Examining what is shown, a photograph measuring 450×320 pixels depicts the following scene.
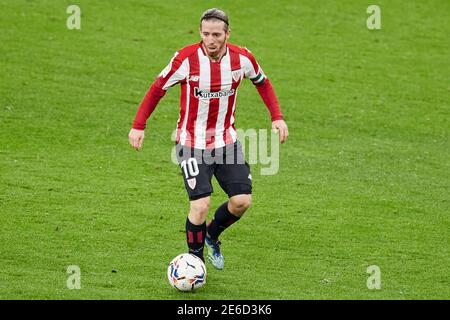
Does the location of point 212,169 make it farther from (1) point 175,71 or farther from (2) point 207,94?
(1) point 175,71

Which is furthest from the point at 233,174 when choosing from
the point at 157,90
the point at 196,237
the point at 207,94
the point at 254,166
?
the point at 254,166

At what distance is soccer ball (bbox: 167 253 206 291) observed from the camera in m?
8.40

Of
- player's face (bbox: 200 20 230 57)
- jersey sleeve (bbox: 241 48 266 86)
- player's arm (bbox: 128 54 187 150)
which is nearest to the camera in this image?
player's face (bbox: 200 20 230 57)

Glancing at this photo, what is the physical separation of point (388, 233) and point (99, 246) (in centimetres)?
320

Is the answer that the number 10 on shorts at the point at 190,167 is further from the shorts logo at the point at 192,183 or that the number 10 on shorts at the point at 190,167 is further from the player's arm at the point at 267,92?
the player's arm at the point at 267,92

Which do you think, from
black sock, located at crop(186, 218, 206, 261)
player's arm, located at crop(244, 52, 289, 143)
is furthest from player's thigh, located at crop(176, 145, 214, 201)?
player's arm, located at crop(244, 52, 289, 143)

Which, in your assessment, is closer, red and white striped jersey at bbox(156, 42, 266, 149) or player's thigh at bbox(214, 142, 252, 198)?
red and white striped jersey at bbox(156, 42, 266, 149)

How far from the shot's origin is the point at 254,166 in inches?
524

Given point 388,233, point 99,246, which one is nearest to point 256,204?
point 388,233

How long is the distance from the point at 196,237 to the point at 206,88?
54.1 inches

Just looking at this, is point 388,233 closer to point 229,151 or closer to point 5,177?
point 229,151

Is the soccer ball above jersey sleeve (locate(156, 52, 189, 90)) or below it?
below

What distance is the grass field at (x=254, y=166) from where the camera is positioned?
361 inches

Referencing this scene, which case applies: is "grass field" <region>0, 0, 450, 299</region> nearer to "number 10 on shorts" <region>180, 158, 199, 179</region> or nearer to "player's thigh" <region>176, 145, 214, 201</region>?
"player's thigh" <region>176, 145, 214, 201</region>
